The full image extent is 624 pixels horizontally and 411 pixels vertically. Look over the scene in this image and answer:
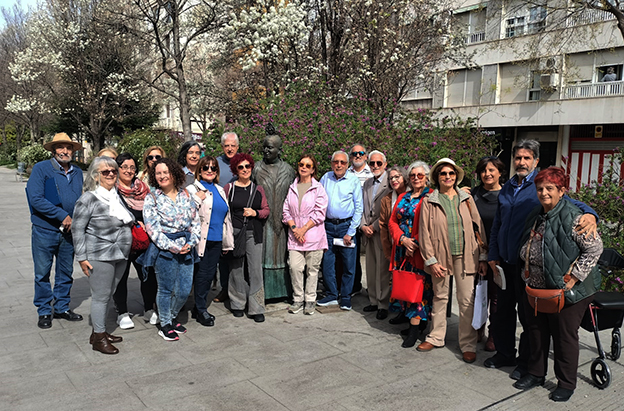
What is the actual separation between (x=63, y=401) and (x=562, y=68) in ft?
80.7

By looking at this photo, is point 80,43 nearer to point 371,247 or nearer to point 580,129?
point 371,247

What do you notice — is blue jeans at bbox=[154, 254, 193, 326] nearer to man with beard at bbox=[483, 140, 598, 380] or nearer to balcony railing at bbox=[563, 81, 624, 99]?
man with beard at bbox=[483, 140, 598, 380]

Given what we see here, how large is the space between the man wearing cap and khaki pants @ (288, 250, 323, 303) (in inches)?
96.2

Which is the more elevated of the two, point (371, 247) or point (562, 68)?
point (562, 68)

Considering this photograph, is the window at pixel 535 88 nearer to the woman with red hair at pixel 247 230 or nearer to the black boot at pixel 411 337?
the woman with red hair at pixel 247 230

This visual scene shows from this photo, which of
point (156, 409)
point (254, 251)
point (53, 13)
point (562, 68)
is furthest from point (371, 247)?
point (53, 13)

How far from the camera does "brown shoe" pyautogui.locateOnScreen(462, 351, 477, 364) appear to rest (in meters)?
4.75

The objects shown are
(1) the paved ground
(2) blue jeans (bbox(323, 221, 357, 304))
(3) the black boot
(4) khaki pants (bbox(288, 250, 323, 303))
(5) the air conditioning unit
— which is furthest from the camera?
(5) the air conditioning unit

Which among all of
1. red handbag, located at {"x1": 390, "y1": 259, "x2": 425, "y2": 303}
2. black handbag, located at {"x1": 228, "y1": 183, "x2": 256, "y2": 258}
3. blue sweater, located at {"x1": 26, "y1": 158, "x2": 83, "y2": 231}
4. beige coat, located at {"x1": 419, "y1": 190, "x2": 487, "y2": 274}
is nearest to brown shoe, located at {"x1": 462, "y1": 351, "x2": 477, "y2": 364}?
red handbag, located at {"x1": 390, "y1": 259, "x2": 425, "y2": 303}

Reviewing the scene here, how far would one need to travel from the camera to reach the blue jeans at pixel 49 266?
5547 millimetres

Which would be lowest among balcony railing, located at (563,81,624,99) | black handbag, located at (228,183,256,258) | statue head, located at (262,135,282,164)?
black handbag, located at (228,183,256,258)

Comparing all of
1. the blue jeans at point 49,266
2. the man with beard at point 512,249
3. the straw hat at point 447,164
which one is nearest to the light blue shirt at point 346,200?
the straw hat at point 447,164

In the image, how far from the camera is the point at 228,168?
657cm

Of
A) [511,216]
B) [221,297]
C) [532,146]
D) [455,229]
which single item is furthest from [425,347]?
[221,297]
